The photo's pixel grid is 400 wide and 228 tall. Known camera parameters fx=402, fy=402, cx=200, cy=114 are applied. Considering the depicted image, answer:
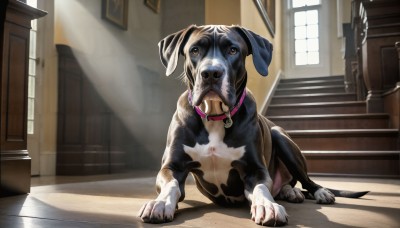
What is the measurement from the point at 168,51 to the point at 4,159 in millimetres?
1066

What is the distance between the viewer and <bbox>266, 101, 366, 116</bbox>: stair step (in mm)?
4836

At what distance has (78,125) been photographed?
4262 millimetres

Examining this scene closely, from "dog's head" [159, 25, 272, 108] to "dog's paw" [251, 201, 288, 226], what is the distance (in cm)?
40

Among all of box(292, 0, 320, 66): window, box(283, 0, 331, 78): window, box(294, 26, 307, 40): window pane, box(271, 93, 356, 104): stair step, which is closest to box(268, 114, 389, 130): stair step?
box(271, 93, 356, 104): stair step

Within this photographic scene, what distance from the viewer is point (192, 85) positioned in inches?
63.1

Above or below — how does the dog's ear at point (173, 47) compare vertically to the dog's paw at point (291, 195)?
above

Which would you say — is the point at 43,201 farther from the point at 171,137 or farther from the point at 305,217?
the point at 305,217

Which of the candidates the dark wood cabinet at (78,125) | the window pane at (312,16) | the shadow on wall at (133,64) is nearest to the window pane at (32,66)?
the dark wood cabinet at (78,125)

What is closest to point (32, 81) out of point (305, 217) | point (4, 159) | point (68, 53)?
point (68, 53)

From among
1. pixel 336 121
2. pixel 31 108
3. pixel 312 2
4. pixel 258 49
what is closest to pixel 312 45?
pixel 312 2

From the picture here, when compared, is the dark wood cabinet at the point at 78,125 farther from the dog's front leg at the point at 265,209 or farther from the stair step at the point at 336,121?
the dog's front leg at the point at 265,209

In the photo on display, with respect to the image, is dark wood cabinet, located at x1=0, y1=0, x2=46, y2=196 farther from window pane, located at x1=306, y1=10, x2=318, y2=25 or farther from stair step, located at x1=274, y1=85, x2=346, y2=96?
window pane, located at x1=306, y1=10, x2=318, y2=25

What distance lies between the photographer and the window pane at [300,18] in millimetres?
10052

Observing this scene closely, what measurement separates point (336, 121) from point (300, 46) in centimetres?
602
